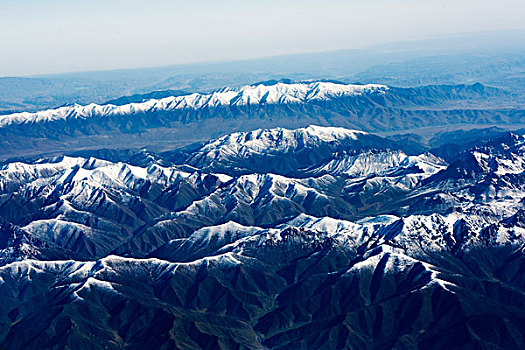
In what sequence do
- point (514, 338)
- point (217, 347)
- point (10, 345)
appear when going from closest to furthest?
point (514, 338), point (217, 347), point (10, 345)

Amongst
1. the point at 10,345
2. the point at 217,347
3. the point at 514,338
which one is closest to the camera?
the point at 514,338

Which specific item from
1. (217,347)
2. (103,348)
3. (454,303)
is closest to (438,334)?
(454,303)

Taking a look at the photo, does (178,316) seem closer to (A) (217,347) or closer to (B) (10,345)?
(A) (217,347)

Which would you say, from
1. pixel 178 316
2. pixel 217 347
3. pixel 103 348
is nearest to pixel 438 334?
pixel 217 347

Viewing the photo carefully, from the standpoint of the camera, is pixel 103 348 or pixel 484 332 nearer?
pixel 484 332

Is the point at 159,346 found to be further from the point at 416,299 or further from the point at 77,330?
the point at 416,299

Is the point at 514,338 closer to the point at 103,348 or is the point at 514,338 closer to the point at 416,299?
the point at 416,299

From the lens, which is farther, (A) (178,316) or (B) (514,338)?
(A) (178,316)
